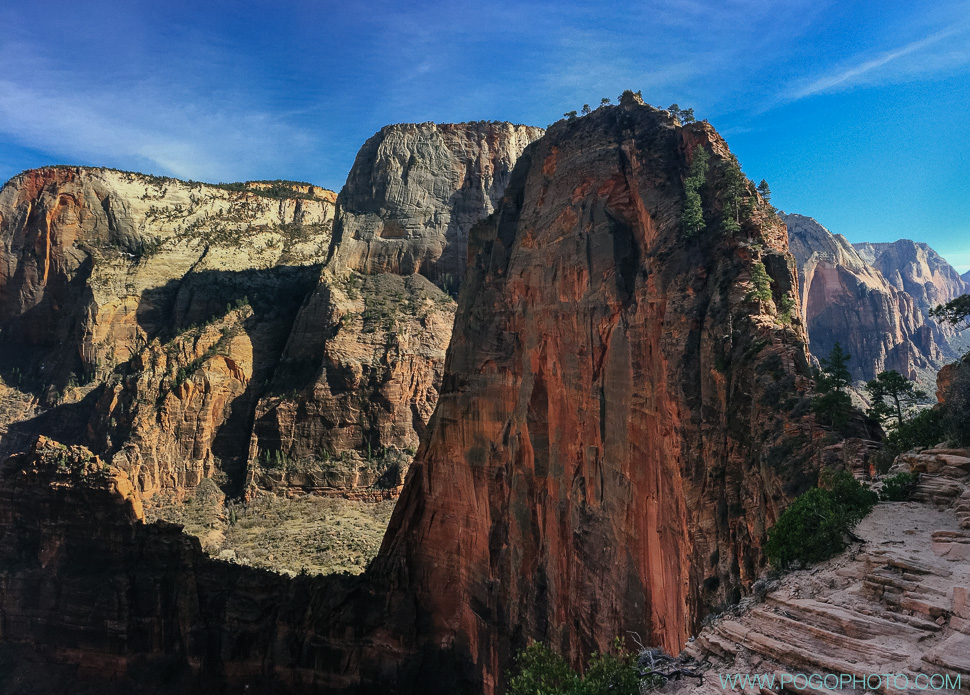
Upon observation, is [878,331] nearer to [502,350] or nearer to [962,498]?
[502,350]

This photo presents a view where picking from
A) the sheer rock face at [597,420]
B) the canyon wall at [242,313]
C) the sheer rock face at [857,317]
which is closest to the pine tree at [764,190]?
the sheer rock face at [597,420]

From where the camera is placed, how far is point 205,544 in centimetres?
5819

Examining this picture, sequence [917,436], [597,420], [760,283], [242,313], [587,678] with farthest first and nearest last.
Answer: [242,313], [597,420], [760,283], [917,436], [587,678]

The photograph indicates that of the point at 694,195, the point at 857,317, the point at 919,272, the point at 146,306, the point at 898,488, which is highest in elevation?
the point at 919,272

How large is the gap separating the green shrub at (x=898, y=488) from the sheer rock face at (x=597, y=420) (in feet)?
7.30

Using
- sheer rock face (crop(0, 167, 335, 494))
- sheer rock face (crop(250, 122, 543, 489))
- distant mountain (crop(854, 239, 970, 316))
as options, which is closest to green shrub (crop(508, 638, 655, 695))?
sheer rock face (crop(250, 122, 543, 489))

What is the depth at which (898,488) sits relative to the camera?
14961 millimetres

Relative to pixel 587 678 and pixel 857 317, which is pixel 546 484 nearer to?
pixel 587 678

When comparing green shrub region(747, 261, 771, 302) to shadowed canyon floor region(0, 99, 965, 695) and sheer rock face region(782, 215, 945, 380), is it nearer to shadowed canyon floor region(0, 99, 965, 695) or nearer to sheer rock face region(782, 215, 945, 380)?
shadowed canyon floor region(0, 99, 965, 695)

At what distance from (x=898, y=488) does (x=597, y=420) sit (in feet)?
46.5

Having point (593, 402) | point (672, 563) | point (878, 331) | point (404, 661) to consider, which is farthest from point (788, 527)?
point (878, 331)

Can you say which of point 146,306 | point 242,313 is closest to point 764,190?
point 242,313

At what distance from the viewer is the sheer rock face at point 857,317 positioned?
321 feet

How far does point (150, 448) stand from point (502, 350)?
51.0m
